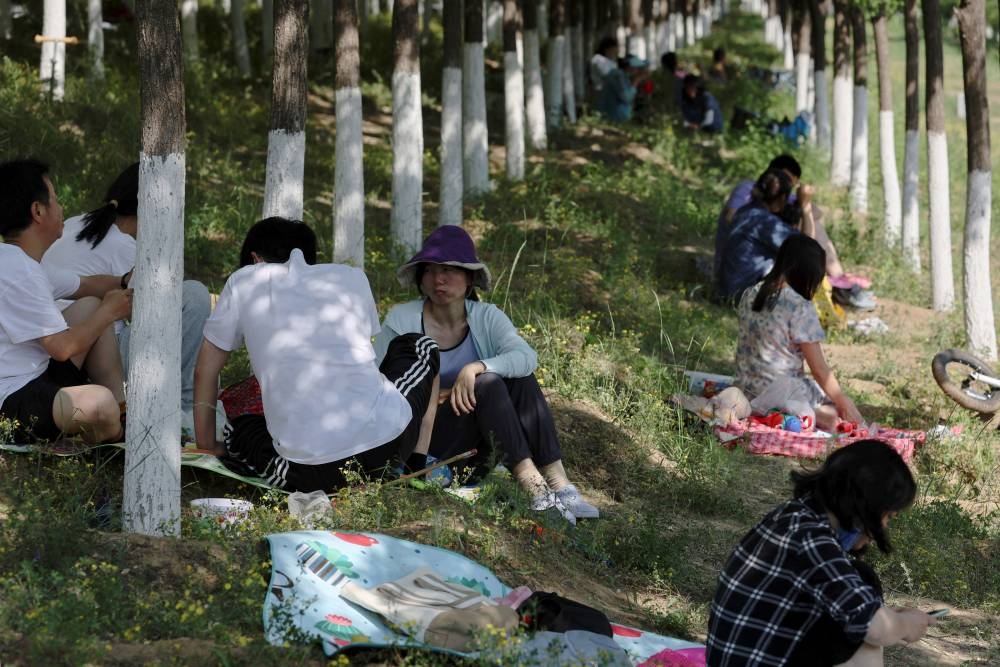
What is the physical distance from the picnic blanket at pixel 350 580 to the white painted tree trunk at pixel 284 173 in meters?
3.95

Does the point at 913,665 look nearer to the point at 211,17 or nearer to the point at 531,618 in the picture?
the point at 531,618

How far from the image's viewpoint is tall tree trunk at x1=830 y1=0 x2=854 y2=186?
20.2 meters

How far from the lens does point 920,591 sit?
6.39 meters

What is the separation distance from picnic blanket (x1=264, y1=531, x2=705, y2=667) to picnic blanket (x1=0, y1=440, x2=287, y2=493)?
872 millimetres

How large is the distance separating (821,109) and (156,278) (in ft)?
67.6

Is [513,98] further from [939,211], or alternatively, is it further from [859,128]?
[859,128]

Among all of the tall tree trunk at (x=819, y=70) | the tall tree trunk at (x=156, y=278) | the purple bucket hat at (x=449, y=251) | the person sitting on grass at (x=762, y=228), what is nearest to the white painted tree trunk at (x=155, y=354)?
the tall tree trunk at (x=156, y=278)

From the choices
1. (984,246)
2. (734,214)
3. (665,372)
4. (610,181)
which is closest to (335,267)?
(665,372)

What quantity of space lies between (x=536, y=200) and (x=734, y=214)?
3.54 meters

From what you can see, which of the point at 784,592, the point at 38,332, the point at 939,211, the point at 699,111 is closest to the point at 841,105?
the point at 699,111

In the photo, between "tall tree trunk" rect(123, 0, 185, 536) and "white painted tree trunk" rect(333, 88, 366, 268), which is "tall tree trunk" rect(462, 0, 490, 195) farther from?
"tall tree trunk" rect(123, 0, 185, 536)

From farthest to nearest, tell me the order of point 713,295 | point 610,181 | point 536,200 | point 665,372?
point 610,181 < point 536,200 < point 713,295 < point 665,372

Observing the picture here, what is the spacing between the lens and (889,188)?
680 inches

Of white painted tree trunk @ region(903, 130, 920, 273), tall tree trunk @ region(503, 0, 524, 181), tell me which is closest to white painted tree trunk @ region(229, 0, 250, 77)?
tall tree trunk @ region(503, 0, 524, 181)
